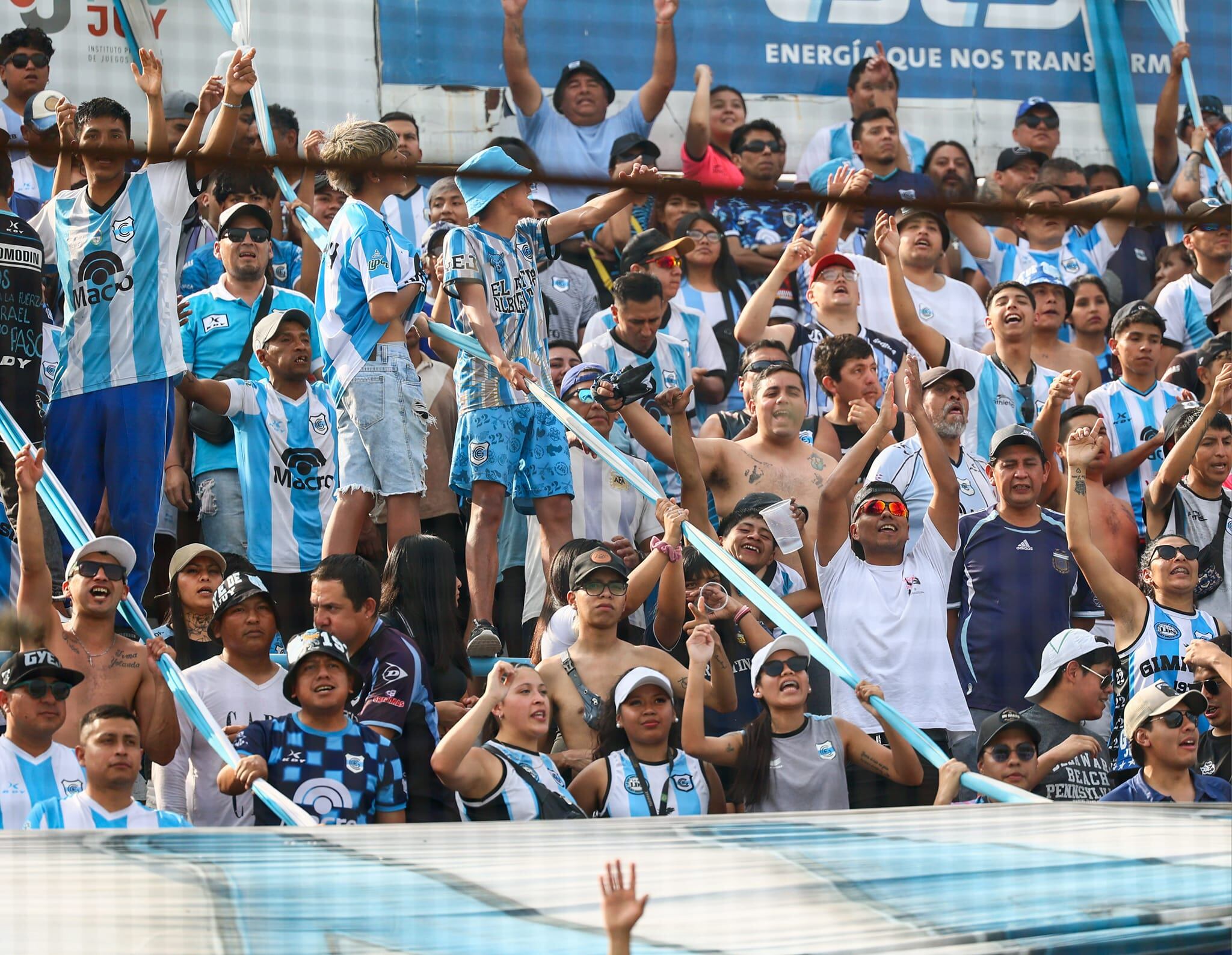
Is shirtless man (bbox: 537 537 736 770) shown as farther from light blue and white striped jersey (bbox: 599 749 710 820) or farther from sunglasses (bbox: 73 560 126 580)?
sunglasses (bbox: 73 560 126 580)

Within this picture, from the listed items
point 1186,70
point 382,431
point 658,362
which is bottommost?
point 382,431

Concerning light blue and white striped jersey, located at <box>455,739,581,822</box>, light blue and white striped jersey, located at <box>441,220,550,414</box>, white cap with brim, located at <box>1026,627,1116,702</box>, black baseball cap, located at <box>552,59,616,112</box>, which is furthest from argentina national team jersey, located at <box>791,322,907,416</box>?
light blue and white striped jersey, located at <box>455,739,581,822</box>

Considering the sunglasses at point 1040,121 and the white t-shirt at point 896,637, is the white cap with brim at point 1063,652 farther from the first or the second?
the sunglasses at point 1040,121

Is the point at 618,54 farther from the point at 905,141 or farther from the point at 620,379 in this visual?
the point at 620,379

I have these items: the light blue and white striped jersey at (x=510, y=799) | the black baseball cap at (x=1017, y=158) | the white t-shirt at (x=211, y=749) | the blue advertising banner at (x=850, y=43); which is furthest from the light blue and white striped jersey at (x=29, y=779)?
the black baseball cap at (x=1017, y=158)

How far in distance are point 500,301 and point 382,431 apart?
0.66 m

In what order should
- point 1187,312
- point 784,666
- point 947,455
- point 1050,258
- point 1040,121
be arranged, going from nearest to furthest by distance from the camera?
point 784,666, point 947,455, point 1187,312, point 1050,258, point 1040,121

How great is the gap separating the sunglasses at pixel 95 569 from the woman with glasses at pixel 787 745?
1.68 m

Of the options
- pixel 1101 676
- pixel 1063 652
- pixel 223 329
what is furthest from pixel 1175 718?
pixel 223 329

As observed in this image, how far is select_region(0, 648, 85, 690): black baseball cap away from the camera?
4535mm

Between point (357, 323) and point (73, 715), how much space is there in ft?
5.71

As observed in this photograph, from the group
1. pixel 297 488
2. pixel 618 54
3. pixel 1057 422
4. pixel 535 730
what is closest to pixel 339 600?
pixel 535 730

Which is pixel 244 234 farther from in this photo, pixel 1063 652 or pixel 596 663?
pixel 1063 652

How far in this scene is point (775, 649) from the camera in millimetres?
5160
